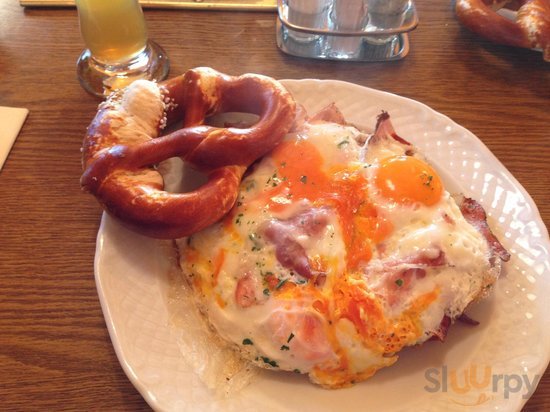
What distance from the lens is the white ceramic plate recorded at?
2.81 ft

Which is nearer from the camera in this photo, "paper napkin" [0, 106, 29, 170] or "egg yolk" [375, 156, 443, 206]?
"egg yolk" [375, 156, 443, 206]

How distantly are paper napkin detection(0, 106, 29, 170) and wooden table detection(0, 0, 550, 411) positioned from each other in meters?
0.02

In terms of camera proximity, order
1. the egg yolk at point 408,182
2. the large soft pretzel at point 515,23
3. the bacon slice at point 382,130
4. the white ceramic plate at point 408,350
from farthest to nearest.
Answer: the large soft pretzel at point 515,23 < the bacon slice at point 382,130 < the egg yolk at point 408,182 < the white ceramic plate at point 408,350

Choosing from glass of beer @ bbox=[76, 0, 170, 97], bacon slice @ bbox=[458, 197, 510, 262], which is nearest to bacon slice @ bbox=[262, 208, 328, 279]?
bacon slice @ bbox=[458, 197, 510, 262]

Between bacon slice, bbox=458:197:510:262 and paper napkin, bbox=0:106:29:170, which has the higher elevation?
bacon slice, bbox=458:197:510:262

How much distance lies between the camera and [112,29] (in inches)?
52.7

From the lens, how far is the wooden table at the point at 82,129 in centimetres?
95

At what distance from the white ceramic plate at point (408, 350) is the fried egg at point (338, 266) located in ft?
0.17

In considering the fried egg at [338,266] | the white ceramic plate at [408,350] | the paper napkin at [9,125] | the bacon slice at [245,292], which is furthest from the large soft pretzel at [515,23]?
the paper napkin at [9,125]

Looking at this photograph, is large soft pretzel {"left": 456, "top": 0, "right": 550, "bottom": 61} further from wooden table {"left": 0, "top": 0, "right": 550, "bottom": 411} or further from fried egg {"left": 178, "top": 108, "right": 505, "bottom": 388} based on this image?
fried egg {"left": 178, "top": 108, "right": 505, "bottom": 388}

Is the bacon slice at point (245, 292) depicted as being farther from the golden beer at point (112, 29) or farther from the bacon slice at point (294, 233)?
the golden beer at point (112, 29)

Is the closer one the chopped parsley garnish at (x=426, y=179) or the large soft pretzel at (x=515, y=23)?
the chopped parsley garnish at (x=426, y=179)

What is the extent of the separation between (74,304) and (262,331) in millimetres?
436

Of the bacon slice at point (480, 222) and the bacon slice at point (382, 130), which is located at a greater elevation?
the bacon slice at point (382, 130)
